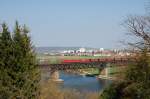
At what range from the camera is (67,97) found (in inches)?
1708

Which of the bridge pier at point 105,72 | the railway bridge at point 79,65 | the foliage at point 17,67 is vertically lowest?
the bridge pier at point 105,72

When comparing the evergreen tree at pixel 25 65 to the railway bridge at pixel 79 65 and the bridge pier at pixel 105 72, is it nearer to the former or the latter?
the railway bridge at pixel 79 65

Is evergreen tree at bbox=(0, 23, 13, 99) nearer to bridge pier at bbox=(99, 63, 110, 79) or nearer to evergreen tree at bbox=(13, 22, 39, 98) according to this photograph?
evergreen tree at bbox=(13, 22, 39, 98)

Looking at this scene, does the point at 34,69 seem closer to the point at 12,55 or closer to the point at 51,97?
the point at 12,55

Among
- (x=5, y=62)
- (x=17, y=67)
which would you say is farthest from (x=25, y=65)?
(x=5, y=62)

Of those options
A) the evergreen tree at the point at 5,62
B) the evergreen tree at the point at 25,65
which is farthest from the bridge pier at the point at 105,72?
the evergreen tree at the point at 5,62

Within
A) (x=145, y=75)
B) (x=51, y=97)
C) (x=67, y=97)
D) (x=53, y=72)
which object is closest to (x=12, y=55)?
(x=145, y=75)

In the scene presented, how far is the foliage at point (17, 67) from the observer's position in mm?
20848

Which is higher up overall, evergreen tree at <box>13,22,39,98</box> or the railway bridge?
evergreen tree at <box>13,22,39,98</box>

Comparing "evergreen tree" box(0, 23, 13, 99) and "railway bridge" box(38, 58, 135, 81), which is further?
"railway bridge" box(38, 58, 135, 81)

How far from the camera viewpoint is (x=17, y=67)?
20938mm

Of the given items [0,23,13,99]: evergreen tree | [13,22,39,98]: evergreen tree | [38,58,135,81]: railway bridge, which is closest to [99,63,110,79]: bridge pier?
[38,58,135,81]: railway bridge

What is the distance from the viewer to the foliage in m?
20.8

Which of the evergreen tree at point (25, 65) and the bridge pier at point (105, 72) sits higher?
the evergreen tree at point (25, 65)
